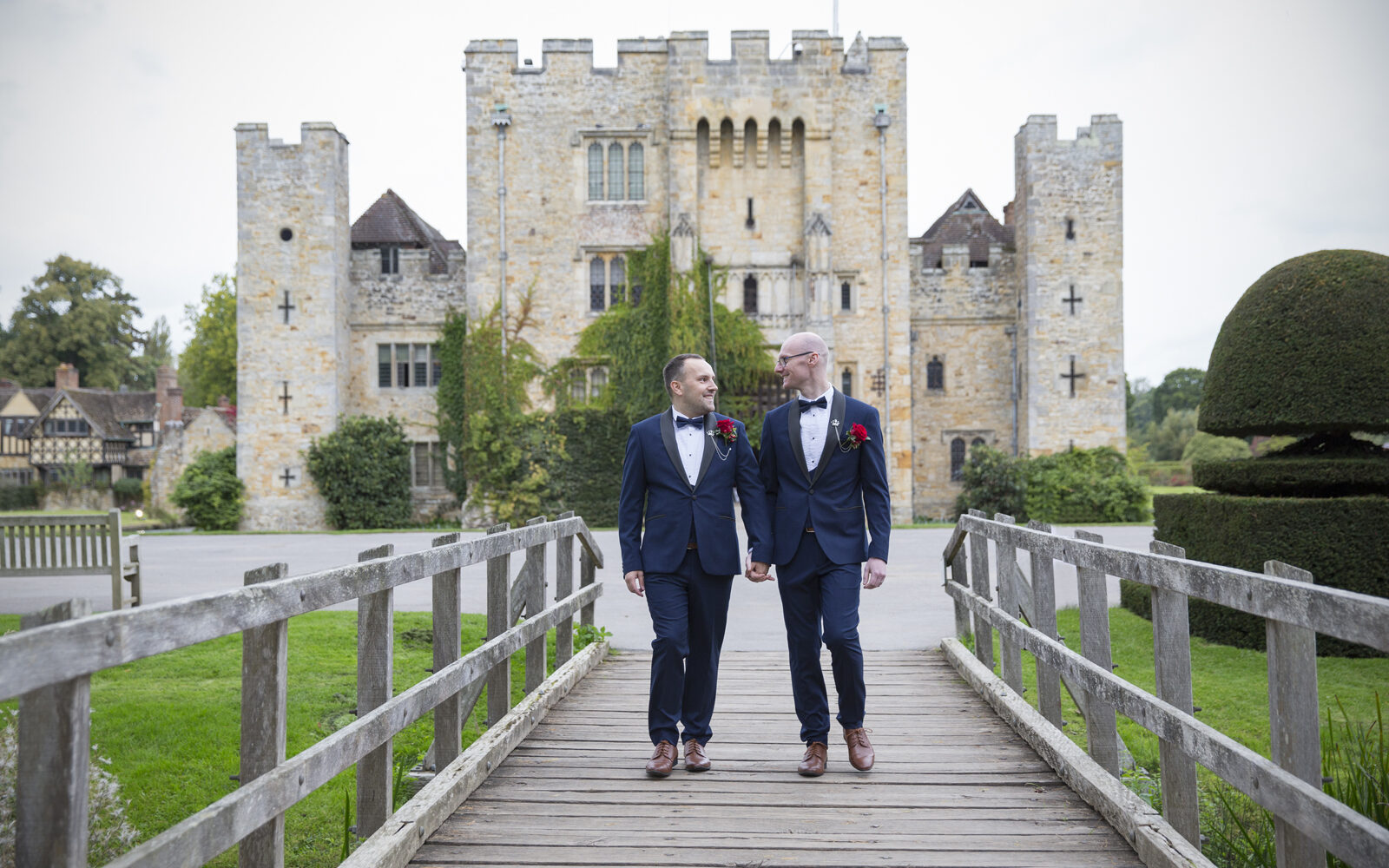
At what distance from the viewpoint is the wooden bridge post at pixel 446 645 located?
464cm

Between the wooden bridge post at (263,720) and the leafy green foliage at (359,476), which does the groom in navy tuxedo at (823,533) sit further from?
the leafy green foliage at (359,476)

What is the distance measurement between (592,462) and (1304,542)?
771 inches

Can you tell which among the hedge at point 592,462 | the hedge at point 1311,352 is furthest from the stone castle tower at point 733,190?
the hedge at point 1311,352

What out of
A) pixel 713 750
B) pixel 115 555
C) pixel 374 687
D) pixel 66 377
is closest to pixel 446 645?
pixel 374 687

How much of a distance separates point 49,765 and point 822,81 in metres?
27.1

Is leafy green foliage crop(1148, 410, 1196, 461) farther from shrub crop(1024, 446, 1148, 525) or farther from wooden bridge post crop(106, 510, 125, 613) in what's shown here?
wooden bridge post crop(106, 510, 125, 613)

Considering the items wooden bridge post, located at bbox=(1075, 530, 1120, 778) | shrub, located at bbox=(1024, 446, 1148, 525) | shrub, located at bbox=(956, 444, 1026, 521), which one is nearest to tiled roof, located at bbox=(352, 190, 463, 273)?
shrub, located at bbox=(956, 444, 1026, 521)

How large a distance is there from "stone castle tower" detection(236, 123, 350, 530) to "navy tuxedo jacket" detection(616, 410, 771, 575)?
2498cm

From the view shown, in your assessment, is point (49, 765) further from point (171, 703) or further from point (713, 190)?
point (713, 190)

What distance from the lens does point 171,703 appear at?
706 centimetres

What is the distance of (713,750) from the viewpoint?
5.28 metres

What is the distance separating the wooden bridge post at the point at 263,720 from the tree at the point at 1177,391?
86903mm

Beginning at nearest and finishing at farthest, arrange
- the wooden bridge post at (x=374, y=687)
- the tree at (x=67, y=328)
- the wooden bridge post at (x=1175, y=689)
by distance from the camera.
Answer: the wooden bridge post at (x=1175, y=689)
the wooden bridge post at (x=374, y=687)
the tree at (x=67, y=328)

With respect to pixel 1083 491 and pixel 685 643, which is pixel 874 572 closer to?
pixel 685 643
